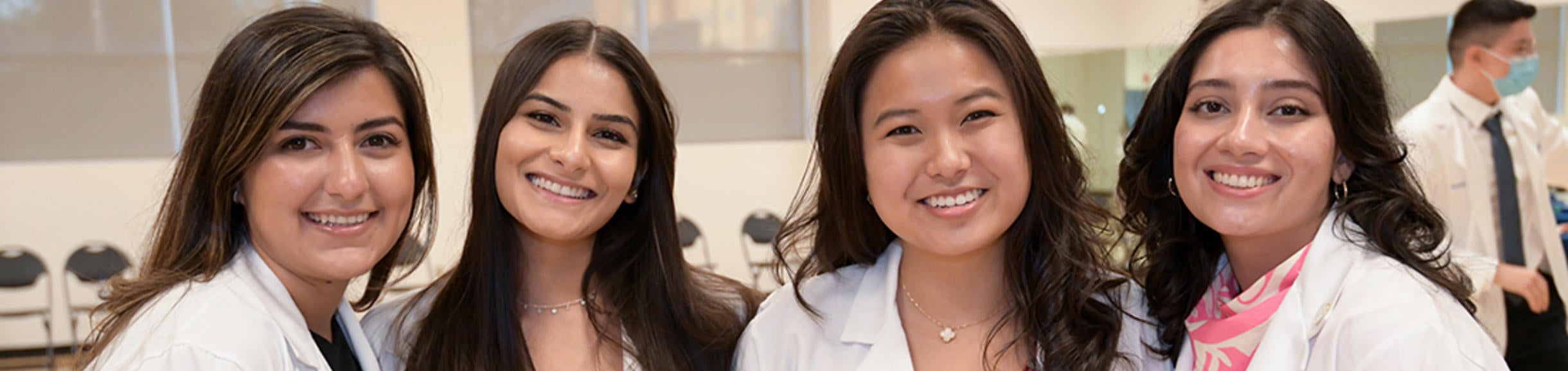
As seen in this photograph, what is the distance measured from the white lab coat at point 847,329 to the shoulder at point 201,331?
0.89 metres

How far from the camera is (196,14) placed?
750cm

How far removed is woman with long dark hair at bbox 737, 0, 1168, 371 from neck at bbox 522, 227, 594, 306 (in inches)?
18.3

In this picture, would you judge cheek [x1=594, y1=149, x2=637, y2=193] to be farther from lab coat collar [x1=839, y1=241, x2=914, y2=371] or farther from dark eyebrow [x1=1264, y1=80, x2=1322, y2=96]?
dark eyebrow [x1=1264, y1=80, x2=1322, y2=96]

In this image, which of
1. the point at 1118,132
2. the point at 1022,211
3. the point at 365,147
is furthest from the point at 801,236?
the point at 1118,132

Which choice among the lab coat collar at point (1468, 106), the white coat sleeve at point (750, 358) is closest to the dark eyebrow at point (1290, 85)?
the white coat sleeve at point (750, 358)

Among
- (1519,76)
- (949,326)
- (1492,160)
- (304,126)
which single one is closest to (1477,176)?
(1492,160)

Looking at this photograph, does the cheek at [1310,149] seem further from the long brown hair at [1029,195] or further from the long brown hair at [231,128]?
the long brown hair at [231,128]

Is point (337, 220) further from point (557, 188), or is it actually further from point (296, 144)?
point (557, 188)

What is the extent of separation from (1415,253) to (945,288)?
809 millimetres

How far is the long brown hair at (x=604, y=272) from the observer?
2.21 meters

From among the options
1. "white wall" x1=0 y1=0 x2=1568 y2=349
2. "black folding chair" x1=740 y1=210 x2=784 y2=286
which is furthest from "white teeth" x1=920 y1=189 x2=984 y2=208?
"black folding chair" x1=740 y1=210 x2=784 y2=286

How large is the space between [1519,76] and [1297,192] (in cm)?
399

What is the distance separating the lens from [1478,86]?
15.2ft

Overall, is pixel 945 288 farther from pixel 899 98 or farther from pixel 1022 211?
pixel 899 98
